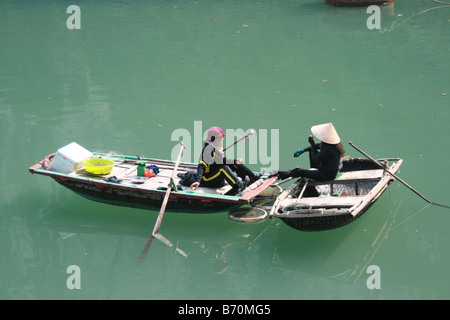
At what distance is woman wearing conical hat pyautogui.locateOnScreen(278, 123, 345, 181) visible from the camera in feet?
22.6

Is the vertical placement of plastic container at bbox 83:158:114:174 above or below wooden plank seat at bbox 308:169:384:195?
above

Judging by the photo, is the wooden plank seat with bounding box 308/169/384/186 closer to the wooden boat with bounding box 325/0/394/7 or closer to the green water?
the green water

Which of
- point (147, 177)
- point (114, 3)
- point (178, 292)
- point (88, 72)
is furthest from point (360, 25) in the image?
point (178, 292)

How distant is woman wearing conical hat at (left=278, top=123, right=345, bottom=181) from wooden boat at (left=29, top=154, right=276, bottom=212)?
394 mm

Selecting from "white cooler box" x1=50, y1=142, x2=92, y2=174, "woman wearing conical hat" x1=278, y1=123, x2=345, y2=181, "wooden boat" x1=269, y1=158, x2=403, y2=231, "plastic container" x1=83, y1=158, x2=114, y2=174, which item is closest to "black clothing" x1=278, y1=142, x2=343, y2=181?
"woman wearing conical hat" x1=278, y1=123, x2=345, y2=181

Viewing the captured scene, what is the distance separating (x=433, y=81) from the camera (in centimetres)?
1161

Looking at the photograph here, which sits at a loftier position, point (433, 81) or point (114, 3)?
point (114, 3)

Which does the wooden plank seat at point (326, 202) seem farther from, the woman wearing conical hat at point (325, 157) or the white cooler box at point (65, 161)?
the white cooler box at point (65, 161)

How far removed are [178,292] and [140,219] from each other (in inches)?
59.9

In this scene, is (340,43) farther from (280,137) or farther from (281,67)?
(280,137)

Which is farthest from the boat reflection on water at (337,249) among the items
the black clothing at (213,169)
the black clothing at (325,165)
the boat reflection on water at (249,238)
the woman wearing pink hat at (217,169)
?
the black clothing at (213,169)

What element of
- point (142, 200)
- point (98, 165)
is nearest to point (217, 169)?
point (142, 200)

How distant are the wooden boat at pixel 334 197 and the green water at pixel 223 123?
350 mm
